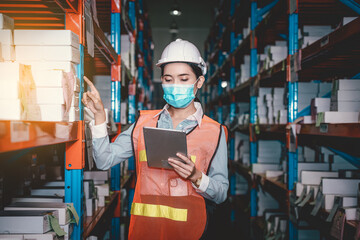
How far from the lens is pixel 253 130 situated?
3.91 m

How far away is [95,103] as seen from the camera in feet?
5.37

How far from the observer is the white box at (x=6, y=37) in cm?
136

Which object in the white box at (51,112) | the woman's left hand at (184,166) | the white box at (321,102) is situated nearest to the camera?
the white box at (51,112)

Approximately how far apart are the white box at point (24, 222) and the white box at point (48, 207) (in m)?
0.07

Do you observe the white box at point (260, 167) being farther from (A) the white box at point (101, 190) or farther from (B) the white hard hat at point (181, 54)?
(B) the white hard hat at point (181, 54)

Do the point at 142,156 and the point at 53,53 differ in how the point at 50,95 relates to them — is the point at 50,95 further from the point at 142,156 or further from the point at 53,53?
the point at 142,156

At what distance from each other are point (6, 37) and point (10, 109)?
50 centimetres

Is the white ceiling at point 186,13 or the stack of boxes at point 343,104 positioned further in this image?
the white ceiling at point 186,13

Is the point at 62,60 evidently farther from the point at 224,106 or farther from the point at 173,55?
the point at 224,106

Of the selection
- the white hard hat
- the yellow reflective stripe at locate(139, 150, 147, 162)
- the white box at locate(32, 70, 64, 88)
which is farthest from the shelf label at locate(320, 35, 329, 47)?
the white box at locate(32, 70, 64, 88)

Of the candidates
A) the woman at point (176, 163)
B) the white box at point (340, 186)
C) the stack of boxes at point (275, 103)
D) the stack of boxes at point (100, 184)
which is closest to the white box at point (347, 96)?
the white box at point (340, 186)

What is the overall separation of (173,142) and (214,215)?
688 millimetres

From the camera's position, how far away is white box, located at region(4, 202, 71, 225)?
1464 millimetres

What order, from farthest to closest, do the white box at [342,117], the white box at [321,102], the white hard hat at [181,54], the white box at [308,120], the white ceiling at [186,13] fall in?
the white ceiling at [186,13]
the white box at [308,120]
the white box at [321,102]
the white box at [342,117]
the white hard hat at [181,54]
